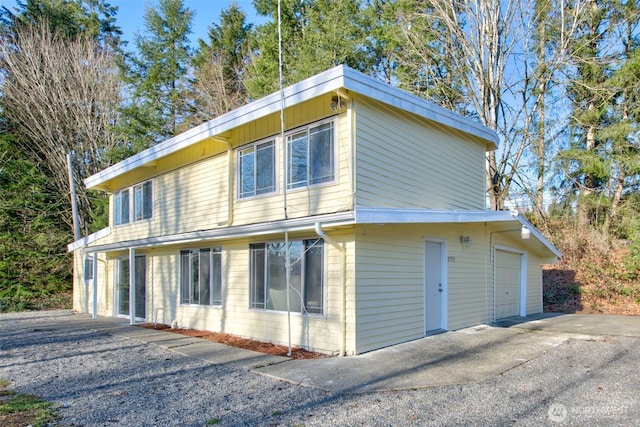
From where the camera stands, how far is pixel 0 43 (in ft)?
68.9

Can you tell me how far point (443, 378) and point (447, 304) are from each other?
12.0 ft

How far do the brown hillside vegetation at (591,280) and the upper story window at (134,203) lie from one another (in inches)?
516

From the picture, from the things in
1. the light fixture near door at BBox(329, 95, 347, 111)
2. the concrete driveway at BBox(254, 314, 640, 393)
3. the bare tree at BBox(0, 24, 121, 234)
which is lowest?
the concrete driveway at BBox(254, 314, 640, 393)

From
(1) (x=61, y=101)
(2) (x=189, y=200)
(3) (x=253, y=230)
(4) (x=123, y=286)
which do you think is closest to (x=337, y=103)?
Answer: (3) (x=253, y=230)

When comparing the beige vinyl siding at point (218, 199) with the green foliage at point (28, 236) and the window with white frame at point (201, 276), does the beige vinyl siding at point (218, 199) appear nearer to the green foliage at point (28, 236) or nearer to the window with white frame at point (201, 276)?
the window with white frame at point (201, 276)

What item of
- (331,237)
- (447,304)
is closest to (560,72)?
(447,304)

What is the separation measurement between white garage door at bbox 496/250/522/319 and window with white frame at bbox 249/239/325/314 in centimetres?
589

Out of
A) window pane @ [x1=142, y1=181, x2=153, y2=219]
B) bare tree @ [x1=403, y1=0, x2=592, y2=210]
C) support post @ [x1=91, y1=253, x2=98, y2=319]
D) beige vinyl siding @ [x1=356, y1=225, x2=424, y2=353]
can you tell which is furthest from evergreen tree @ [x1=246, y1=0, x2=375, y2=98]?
beige vinyl siding @ [x1=356, y1=225, x2=424, y2=353]

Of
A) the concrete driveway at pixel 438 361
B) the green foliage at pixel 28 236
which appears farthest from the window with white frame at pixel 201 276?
the green foliage at pixel 28 236

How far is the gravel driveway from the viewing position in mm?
4469

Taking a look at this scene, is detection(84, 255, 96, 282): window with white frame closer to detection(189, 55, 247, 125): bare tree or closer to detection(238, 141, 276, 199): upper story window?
detection(238, 141, 276, 199): upper story window

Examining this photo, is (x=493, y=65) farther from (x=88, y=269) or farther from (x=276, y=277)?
(x=88, y=269)

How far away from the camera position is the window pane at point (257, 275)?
8.97 metres

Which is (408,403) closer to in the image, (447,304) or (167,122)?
(447,304)
